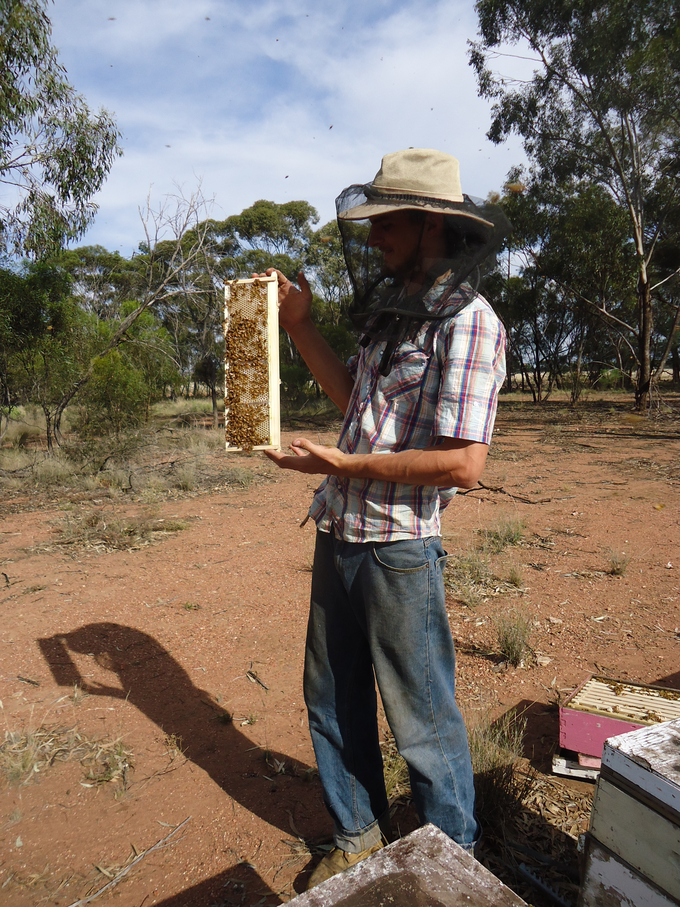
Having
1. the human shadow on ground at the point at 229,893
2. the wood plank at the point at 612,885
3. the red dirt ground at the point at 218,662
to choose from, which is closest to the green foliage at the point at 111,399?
the red dirt ground at the point at 218,662

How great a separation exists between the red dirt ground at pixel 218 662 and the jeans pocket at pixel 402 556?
132 centimetres

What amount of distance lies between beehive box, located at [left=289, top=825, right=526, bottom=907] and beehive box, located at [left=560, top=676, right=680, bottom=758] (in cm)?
154

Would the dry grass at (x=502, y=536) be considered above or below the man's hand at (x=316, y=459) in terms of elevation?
below

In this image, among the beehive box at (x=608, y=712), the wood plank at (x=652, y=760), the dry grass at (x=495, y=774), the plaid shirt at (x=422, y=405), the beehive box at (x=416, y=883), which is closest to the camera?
the beehive box at (x=416, y=883)

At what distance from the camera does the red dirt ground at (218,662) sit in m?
2.35

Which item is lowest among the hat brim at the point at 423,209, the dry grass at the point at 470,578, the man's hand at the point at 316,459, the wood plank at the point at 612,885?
the dry grass at the point at 470,578

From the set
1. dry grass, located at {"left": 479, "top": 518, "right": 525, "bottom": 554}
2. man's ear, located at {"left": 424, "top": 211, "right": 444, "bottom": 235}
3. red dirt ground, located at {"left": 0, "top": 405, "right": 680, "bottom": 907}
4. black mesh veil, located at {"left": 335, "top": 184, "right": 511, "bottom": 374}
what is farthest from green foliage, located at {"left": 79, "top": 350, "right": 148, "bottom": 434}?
man's ear, located at {"left": 424, "top": 211, "right": 444, "bottom": 235}

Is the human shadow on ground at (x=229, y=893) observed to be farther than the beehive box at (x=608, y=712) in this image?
No

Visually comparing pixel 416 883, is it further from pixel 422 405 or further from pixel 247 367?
pixel 247 367

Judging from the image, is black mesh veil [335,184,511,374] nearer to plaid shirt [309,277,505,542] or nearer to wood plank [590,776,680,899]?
plaid shirt [309,277,505,542]

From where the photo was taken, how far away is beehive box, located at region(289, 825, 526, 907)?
1092 millimetres

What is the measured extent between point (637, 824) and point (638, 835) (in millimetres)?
26

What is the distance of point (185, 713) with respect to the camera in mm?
3312

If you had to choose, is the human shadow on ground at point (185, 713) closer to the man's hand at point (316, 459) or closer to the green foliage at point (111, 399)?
the man's hand at point (316, 459)
